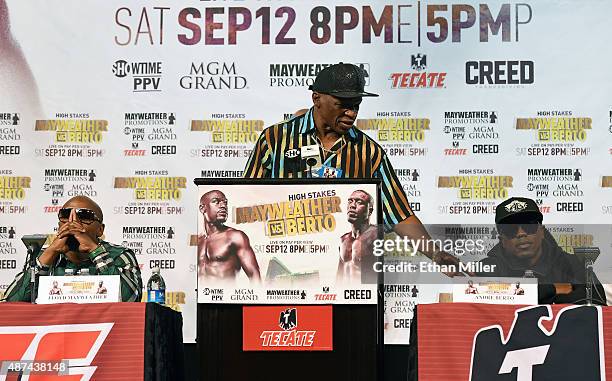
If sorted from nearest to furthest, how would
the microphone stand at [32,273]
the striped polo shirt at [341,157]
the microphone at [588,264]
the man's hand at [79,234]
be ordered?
the microphone at [588,264]
the microphone stand at [32,273]
the man's hand at [79,234]
the striped polo shirt at [341,157]

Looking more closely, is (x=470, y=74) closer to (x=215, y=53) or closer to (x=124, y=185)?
(x=215, y=53)

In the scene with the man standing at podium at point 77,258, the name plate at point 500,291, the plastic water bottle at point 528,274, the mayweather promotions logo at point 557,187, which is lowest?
the name plate at point 500,291

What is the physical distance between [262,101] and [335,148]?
2.63 ft

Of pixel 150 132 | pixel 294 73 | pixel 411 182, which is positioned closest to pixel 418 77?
pixel 411 182

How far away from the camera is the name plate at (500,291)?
9.08 feet

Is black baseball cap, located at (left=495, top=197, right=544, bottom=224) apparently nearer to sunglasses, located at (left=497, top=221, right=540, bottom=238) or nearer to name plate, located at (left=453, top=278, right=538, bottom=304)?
sunglasses, located at (left=497, top=221, right=540, bottom=238)

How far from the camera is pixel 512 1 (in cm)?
493

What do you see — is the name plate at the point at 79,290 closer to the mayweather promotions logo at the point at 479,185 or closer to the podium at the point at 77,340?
the podium at the point at 77,340

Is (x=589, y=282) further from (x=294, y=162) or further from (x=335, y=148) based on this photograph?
(x=335, y=148)

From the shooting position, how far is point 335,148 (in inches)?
170

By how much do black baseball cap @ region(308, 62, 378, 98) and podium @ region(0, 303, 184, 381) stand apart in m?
1.67

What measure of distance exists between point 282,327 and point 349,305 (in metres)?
0.21

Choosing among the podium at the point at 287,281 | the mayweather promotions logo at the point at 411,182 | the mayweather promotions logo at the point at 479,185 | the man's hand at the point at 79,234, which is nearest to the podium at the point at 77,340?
the podium at the point at 287,281

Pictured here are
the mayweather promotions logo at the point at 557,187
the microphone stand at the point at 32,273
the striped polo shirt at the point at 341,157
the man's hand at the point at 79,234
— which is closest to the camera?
the microphone stand at the point at 32,273
